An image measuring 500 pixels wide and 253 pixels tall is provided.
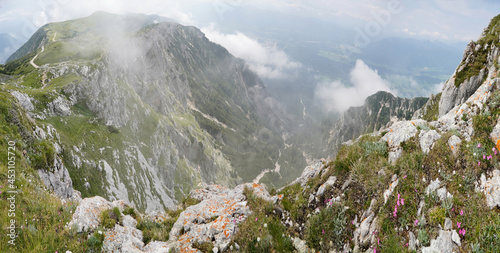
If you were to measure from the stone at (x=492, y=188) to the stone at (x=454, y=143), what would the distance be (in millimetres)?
1518

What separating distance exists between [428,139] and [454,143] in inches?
45.1

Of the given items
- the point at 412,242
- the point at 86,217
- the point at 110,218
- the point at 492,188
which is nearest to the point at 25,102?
the point at 110,218

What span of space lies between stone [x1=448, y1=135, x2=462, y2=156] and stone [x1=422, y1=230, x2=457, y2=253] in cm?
343

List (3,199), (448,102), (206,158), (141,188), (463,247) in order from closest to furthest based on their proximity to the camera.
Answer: (463,247) → (3,199) → (448,102) → (141,188) → (206,158)

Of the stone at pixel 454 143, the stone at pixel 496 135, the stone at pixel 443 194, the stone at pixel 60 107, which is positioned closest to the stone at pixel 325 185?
the stone at pixel 443 194

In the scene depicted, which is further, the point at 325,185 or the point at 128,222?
the point at 128,222

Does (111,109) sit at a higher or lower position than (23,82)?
lower

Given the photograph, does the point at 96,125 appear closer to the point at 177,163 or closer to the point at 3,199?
the point at 177,163

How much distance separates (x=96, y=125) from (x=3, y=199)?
292 feet

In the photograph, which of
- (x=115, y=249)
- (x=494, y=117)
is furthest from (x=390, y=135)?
(x=115, y=249)

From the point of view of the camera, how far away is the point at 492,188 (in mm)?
6273

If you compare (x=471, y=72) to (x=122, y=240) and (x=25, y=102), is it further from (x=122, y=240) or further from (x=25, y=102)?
(x=25, y=102)

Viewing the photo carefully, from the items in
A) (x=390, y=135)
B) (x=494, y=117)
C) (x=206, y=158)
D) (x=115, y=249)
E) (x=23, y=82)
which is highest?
(x=494, y=117)

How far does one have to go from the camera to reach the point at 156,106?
172 metres
